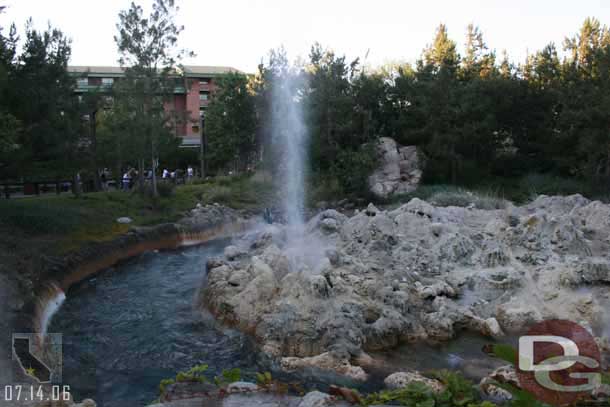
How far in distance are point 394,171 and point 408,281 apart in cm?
1727

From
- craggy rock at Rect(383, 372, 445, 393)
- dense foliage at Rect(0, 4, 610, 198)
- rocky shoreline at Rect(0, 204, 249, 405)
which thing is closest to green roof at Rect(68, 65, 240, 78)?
dense foliage at Rect(0, 4, 610, 198)

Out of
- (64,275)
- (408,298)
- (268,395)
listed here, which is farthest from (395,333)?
(64,275)

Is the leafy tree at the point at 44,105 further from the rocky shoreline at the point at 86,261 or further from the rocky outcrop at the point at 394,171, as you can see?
the rocky outcrop at the point at 394,171

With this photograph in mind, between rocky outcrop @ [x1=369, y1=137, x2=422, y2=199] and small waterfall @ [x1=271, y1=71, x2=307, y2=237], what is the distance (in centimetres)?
394

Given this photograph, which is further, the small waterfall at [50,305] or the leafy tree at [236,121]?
the leafy tree at [236,121]

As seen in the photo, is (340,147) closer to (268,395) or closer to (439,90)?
(439,90)

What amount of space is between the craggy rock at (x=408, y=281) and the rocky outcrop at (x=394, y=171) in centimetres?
1222

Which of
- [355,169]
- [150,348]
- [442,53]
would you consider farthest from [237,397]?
[442,53]

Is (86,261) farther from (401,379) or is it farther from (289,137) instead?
(289,137)

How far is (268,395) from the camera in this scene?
19.3 feet

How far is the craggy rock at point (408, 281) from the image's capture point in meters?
9.21

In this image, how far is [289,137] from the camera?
29.0 meters

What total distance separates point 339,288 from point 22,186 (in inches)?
767

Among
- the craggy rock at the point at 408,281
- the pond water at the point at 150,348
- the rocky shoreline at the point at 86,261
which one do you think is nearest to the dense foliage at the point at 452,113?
the rocky shoreline at the point at 86,261
